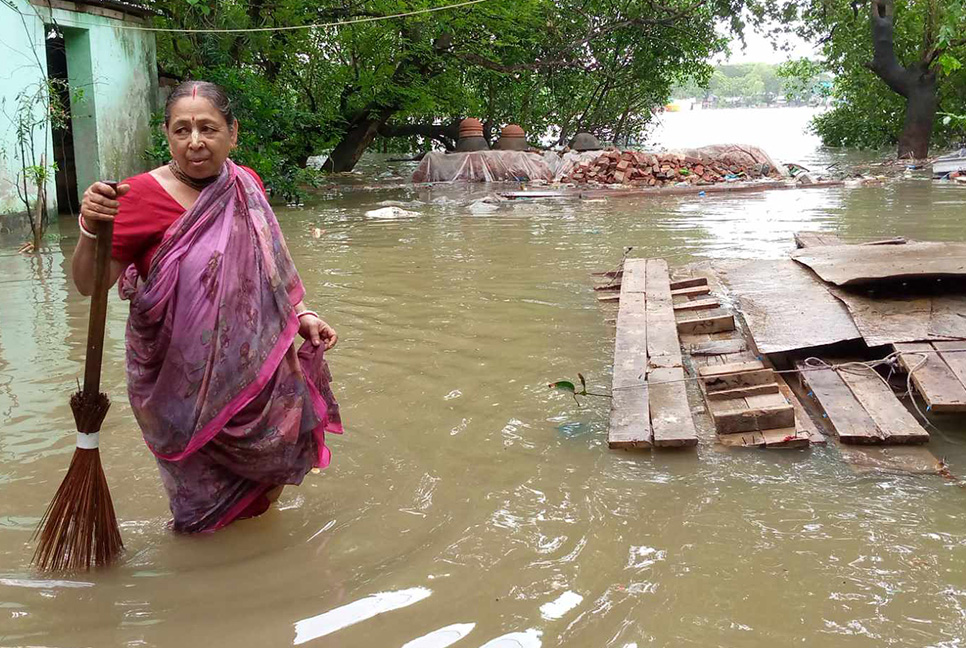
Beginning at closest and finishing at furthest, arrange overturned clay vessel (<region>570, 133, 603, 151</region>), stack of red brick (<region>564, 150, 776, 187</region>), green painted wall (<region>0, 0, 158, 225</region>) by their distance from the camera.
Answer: green painted wall (<region>0, 0, 158, 225</region>), stack of red brick (<region>564, 150, 776, 187</region>), overturned clay vessel (<region>570, 133, 603, 151</region>)

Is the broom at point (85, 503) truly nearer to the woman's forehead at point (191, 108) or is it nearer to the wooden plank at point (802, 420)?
the woman's forehead at point (191, 108)

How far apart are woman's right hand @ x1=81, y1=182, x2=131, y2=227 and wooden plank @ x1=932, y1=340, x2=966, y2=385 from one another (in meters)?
3.09

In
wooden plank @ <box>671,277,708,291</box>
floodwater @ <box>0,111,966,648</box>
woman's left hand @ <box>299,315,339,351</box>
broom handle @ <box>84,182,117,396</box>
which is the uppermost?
broom handle @ <box>84,182,117,396</box>

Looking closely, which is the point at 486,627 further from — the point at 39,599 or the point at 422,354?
the point at 422,354

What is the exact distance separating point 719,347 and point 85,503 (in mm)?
3094

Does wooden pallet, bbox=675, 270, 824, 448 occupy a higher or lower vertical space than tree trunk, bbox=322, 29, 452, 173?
lower

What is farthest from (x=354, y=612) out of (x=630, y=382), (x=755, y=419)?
(x=630, y=382)

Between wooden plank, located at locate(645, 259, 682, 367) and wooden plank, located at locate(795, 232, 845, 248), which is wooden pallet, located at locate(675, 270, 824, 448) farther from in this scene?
wooden plank, located at locate(795, 232, 845, 248)

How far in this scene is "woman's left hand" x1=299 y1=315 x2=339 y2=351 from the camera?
8.64ft

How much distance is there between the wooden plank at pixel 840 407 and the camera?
3.21m

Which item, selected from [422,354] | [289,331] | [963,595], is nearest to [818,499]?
[963,595]

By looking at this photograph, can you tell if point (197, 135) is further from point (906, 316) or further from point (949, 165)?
point (949, 165)

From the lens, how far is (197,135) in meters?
2.37

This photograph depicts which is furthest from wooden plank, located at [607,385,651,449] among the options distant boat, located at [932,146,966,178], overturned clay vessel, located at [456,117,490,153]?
overturned clay vessel, located at [456,117,490,153]
